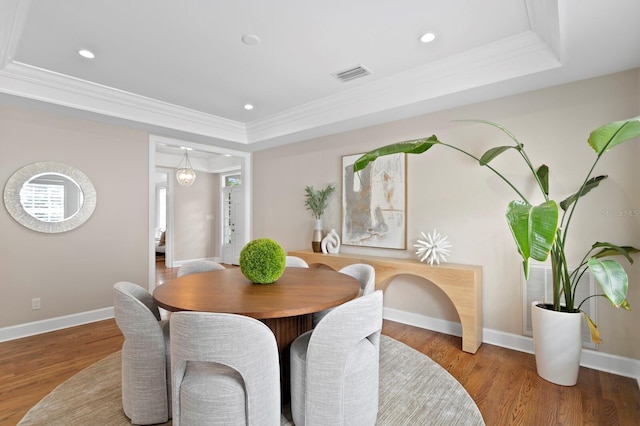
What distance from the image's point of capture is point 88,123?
375 centimetres

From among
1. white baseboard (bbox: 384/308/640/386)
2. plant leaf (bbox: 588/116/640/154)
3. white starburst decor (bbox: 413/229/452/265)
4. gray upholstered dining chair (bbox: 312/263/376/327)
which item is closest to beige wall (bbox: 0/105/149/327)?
gray upholstered dining chair (bbox: 312/263/376/327)

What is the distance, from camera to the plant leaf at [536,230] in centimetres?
167

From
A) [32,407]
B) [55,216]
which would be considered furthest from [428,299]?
[55,216]

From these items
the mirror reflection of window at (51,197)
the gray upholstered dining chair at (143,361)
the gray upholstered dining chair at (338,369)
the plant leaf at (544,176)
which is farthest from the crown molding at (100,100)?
the plant leaf at (544,176)

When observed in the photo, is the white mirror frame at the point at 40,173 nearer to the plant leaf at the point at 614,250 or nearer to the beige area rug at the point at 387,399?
the beige area rug at the point at 387,399

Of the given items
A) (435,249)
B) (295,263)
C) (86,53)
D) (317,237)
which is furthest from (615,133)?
(86,53)

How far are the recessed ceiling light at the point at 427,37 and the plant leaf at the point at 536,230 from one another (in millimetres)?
1596

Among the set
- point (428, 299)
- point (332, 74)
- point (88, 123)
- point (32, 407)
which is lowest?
point (32, 407)

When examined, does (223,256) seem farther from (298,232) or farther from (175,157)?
(298,232)

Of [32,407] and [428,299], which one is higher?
[428,299]

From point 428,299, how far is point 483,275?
673 millimetres

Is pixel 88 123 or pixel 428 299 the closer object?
pixel 428 299

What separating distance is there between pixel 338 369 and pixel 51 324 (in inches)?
145

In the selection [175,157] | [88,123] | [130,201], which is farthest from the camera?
[175,157]
